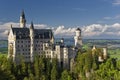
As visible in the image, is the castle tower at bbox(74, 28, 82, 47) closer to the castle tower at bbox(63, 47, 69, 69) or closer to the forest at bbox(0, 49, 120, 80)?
the forest at bbox(0, 49, 120, 80)

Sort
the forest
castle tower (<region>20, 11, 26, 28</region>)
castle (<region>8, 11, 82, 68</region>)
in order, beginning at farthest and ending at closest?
castle tower (<region>20, 11, 26, 28</region>) → castle (<region>8, 11, 82, 68</region>) → the forest

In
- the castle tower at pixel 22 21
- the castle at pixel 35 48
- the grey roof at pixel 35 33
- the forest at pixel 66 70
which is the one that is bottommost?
the forest at pixel 66 70

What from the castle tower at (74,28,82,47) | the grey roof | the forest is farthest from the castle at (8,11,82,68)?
the castle tower at (74,28,82,47)

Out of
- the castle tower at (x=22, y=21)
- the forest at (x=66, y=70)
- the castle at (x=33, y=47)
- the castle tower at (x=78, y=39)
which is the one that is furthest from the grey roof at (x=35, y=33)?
the castle tower at (x=78, y=39)

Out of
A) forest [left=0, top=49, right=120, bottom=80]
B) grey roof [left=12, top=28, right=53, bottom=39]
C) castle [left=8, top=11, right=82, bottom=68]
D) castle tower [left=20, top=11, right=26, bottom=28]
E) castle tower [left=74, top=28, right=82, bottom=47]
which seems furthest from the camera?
castle tower [left=74, top=28, right=82, bottom=47]

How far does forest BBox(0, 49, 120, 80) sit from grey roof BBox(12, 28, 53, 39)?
12532 mm

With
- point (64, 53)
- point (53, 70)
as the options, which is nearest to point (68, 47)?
Result: point (64, 53)

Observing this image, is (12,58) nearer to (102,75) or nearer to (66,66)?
(66,66)

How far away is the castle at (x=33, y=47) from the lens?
147 meters

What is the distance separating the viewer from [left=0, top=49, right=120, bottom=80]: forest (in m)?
135

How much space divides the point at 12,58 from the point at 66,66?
25.5m

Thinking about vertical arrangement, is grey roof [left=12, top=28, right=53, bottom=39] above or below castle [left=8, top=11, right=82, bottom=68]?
above

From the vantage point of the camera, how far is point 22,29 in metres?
151

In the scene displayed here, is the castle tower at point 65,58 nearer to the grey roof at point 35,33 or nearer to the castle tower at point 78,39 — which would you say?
the castle tower at point 78,39
